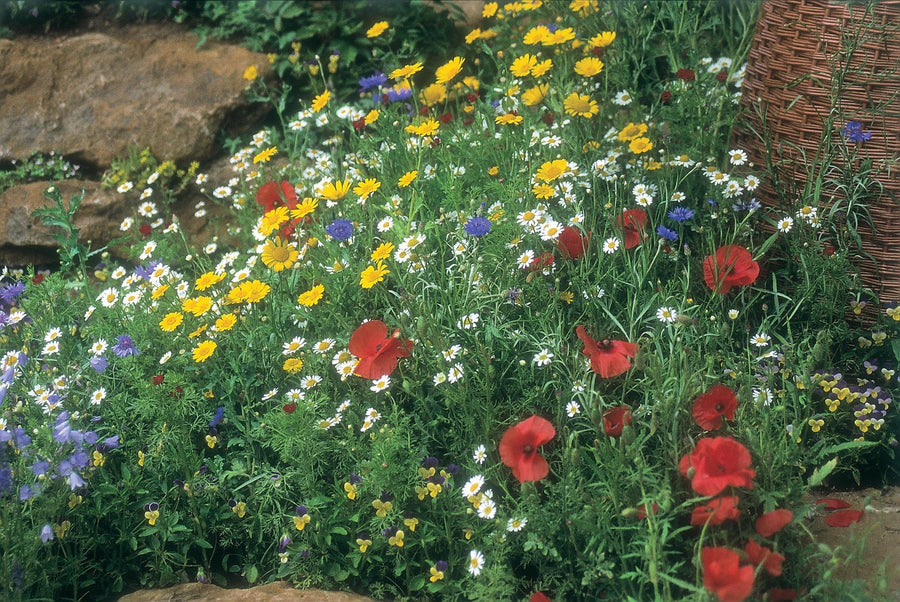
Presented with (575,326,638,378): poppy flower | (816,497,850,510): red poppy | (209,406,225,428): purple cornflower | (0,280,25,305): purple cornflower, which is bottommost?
(0,280,25,305): purple cornflower

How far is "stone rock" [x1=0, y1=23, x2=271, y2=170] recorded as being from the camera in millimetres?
4480

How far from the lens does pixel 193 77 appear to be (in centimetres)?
467

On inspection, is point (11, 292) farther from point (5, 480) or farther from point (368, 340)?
point (368, 340)

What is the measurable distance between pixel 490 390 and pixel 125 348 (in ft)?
3.69

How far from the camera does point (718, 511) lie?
186cm

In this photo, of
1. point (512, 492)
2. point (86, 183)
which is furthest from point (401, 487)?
point (86, 183)

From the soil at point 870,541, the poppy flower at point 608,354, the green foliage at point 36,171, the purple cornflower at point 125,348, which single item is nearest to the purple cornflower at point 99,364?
the purple cornflower at point 125,348

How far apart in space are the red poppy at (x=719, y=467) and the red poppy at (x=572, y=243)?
0.87 meters

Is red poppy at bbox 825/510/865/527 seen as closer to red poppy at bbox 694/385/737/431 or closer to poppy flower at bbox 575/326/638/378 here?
red poppy at bbox 694/385/737/431

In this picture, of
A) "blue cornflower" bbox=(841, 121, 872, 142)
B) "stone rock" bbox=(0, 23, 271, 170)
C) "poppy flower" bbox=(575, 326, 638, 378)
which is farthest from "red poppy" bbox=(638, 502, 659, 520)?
"stone rock" bbox=(0, 23, 271, 170)

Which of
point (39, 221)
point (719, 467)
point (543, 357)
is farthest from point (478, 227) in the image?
point (39, 221)

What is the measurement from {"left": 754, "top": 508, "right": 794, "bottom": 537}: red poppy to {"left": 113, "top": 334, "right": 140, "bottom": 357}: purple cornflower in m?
1.82

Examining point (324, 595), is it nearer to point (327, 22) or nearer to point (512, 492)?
point (512, 492)

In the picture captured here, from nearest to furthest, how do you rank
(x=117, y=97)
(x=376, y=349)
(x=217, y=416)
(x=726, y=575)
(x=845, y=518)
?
(x=726, y=575) < (x=845, y=518) < (x=376, y=349) < (x=217, y=416) < (x=117, y=97)
